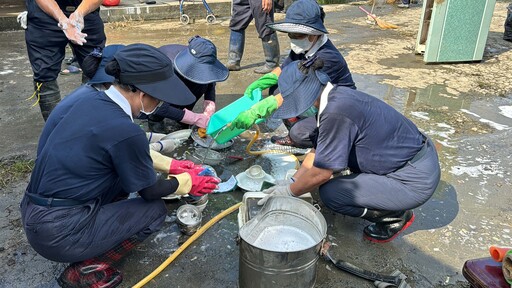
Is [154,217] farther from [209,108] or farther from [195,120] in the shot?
[209,108]

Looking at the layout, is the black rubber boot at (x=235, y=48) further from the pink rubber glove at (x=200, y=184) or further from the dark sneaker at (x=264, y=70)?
the pink rubber glove at (x=200, y=184)

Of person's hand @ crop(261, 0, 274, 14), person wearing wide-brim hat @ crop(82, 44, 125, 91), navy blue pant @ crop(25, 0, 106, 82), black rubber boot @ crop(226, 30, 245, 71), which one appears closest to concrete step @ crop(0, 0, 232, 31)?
black rubber boot @ crop(226, 30, 245, 71)

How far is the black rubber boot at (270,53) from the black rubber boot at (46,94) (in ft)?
8.85

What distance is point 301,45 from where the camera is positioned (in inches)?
134

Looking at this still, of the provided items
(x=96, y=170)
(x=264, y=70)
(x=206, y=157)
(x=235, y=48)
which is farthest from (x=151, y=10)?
(x=96, y=170)

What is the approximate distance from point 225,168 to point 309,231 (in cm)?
133

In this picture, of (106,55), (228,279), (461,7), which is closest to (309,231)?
(228,279)

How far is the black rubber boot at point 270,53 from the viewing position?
214 inches

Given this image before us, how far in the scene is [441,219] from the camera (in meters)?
2.89

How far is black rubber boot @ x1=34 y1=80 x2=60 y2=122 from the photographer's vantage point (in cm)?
368

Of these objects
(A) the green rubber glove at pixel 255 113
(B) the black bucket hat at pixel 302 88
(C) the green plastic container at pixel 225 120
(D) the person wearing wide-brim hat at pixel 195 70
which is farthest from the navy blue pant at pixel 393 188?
(D) the person wearing wide-brim hat at pixel 195 70

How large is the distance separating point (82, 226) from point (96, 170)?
307mm

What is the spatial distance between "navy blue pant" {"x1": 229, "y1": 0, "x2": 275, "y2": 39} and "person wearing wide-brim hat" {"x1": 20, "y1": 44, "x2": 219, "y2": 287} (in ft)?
10.9

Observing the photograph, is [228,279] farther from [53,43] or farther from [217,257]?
[53,43]
